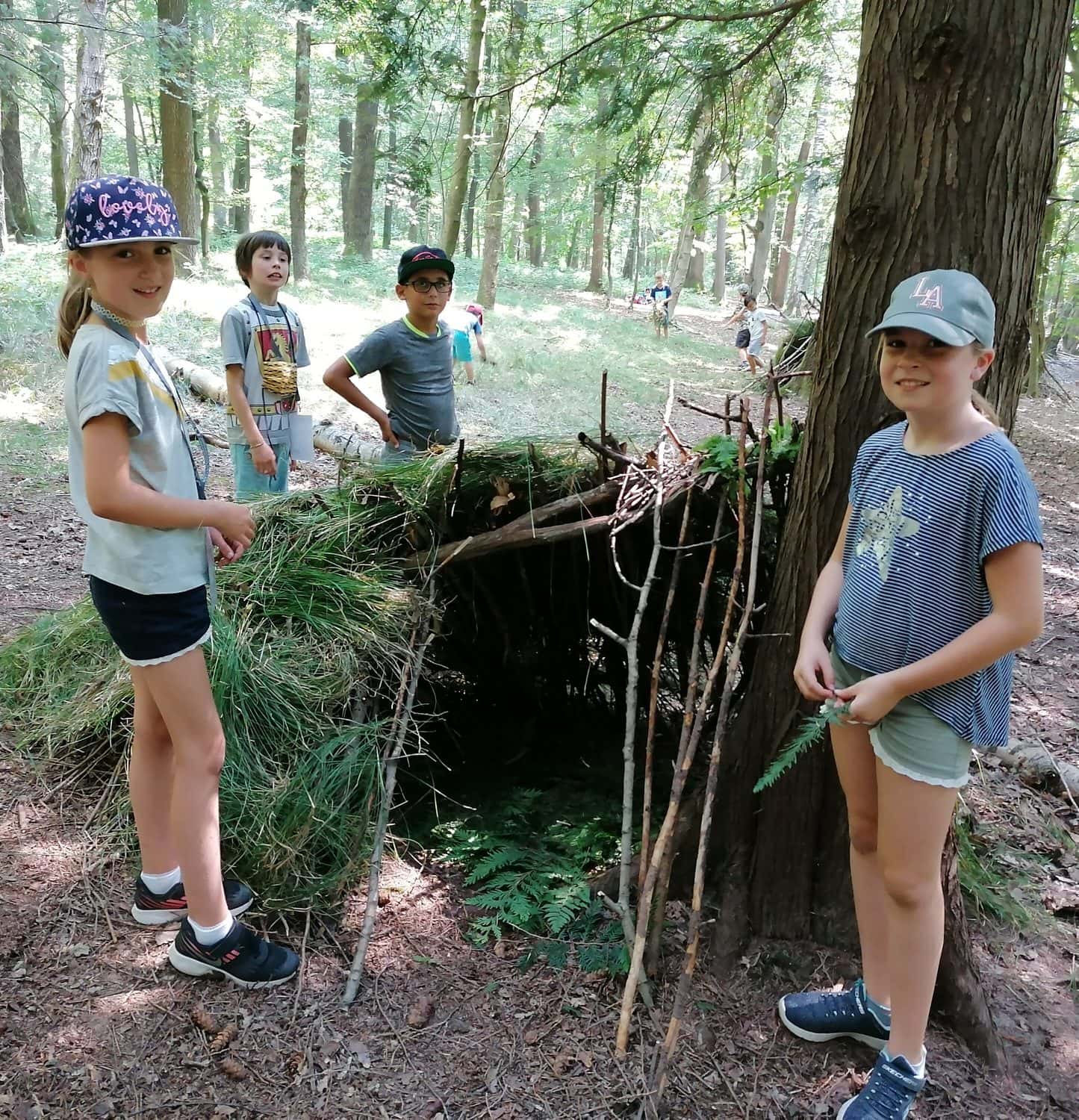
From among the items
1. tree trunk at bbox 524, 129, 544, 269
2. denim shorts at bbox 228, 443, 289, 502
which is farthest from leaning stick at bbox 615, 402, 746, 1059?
tree trunk at bbox 524, 129, 544, 269

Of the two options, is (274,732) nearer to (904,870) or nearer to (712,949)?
(712,949)

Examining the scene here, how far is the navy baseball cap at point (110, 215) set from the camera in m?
1.94

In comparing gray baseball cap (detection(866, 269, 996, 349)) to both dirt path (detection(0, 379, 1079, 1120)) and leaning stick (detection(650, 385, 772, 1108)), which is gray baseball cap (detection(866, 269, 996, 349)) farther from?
dirt path (detection(0, 379, 1079, 1120))

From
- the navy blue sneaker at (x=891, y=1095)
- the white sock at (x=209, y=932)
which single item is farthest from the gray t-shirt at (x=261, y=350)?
the navy blue sneaker at (x=891, y=1095)

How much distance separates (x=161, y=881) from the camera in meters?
2.62

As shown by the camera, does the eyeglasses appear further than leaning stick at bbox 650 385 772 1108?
Yes

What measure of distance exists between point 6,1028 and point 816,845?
7.91 feet

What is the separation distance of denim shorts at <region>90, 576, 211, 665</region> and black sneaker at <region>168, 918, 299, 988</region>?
880 mm

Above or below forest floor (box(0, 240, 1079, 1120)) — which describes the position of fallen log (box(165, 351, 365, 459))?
above

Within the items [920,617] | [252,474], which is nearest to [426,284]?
[252,474]

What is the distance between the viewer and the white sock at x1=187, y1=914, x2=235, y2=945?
2385 millimetres

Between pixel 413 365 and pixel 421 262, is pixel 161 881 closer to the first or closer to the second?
pixel 413 365

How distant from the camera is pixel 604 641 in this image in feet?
13.2

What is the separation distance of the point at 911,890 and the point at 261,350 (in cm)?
378
